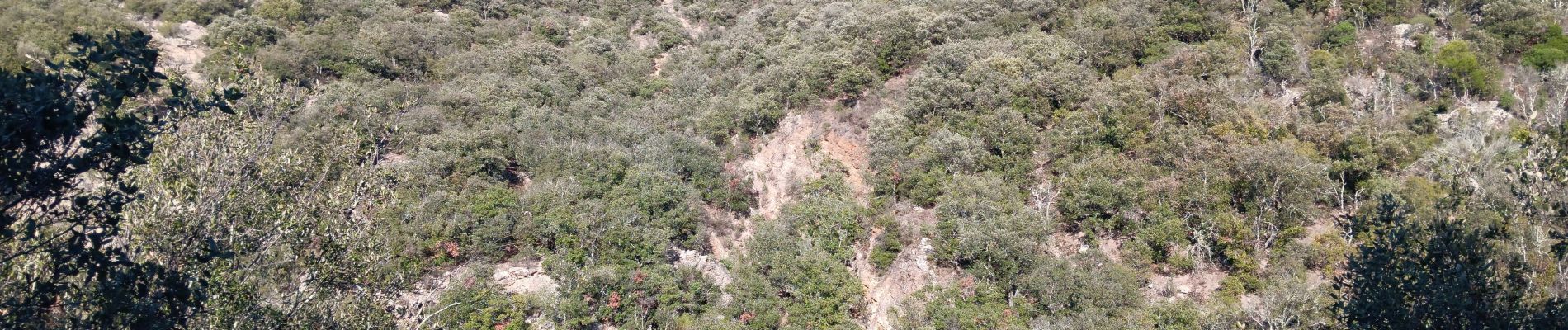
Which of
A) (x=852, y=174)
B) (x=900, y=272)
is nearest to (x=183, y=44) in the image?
(x=852, y=174)

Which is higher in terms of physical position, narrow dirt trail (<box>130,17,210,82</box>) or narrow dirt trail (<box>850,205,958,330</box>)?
narrow dirt trail (<box>130,17,210,82</box>)

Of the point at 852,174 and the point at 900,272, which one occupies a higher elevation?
the point at 852,174

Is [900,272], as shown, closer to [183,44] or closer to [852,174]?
[852,174]

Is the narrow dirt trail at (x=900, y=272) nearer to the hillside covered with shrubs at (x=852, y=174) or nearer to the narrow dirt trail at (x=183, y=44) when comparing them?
the hillside covered with shrubs at (x=852, y=174)

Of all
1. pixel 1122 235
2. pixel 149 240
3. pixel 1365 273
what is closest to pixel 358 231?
pixel 149 240

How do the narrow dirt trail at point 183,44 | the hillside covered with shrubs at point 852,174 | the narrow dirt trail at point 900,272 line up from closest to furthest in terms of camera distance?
the hillside covered with shrubs at point 852,174
the narrow dirt trail at point 900,272
the narrow dirt trail at point 183,44

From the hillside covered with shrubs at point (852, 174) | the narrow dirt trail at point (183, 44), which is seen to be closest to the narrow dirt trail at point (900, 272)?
the hillside covered with shrubs at point (852, 174)

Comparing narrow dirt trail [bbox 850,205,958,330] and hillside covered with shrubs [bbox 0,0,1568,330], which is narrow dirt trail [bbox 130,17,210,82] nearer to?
hillside covered with shrubs [bbox 0,0,1568,330]

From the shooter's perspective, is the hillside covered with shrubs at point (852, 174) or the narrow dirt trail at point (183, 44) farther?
the narrow dirt trail at point (183, 44)

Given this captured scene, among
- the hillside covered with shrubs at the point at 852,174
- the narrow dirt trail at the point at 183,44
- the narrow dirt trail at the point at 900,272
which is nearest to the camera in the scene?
the hillside covered with shrubs at the point at 852,174

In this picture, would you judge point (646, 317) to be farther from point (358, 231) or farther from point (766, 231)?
point (358, 231)

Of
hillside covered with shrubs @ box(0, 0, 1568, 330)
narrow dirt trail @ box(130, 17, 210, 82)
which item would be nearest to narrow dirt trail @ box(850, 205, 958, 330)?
hillside covered with shrubs @ box(0, 0, 1568, 330)
